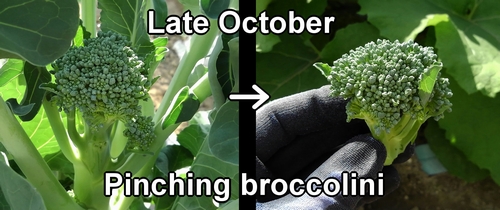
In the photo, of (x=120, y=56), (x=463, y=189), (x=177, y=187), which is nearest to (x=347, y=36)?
(x=463, y=189)

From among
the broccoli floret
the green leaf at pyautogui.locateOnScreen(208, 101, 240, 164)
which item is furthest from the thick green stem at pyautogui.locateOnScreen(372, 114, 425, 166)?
the green leaf at pyautogui.locateOnScreen(208, 101, 240, 164)

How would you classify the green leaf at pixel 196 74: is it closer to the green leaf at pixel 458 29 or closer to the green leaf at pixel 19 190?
the green leaf at pixel 19 190

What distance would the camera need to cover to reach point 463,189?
1.52m

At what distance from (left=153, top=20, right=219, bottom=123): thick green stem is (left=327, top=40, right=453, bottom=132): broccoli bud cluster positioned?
0.87 ft

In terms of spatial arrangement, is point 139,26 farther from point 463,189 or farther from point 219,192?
point 463,189

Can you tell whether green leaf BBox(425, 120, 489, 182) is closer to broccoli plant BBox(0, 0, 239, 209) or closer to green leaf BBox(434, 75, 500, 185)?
green leaf BBox(434, 75, 500, 185)

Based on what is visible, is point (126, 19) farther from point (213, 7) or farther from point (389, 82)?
point (389, 82)

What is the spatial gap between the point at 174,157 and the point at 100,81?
0.37 metres

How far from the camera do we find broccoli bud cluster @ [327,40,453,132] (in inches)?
26.3

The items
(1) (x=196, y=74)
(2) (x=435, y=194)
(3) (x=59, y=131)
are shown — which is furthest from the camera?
(2) (x=435, y=194)

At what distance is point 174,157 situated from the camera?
101cm

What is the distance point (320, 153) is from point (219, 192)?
7.9 inches

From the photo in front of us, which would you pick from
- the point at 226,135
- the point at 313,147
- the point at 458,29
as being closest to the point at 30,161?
the point at 226,135

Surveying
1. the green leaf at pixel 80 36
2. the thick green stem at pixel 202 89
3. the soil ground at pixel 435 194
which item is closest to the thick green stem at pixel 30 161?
the green leaf at pixel 80 36
